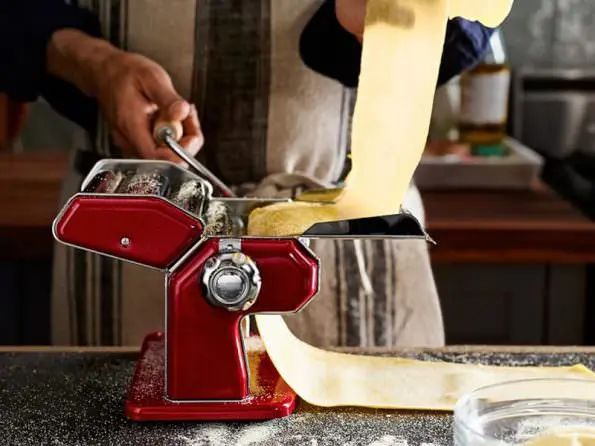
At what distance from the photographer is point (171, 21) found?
4.15 feet

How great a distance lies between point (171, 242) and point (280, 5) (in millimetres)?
458

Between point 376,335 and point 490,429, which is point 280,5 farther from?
point 490,429

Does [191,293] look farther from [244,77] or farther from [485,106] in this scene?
[485,106]

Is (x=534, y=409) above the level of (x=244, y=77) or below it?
below

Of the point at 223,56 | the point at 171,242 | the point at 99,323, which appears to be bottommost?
the point at 99,323

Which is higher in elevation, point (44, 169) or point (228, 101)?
point (228, 101)

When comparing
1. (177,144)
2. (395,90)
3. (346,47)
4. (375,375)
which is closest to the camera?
(395,90)

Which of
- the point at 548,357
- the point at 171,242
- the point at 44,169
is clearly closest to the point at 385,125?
the point at 171,242

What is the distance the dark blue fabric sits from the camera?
123 cm

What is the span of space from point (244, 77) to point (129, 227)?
1.41 feet

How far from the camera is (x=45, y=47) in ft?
4.25

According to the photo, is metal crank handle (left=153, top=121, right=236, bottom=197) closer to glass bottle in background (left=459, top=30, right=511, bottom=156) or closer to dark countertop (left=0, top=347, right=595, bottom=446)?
dark countertop (left=0, top=347, right=595, bottom=446)

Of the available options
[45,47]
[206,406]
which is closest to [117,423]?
[206,406]

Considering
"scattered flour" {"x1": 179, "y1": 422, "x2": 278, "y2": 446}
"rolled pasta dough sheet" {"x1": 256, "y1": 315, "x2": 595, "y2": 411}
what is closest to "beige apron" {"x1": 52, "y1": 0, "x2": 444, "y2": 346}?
"rolled pasta dough sheet" {"x1": 256, "y1": 315, "x2": 595, "y2": 411}
